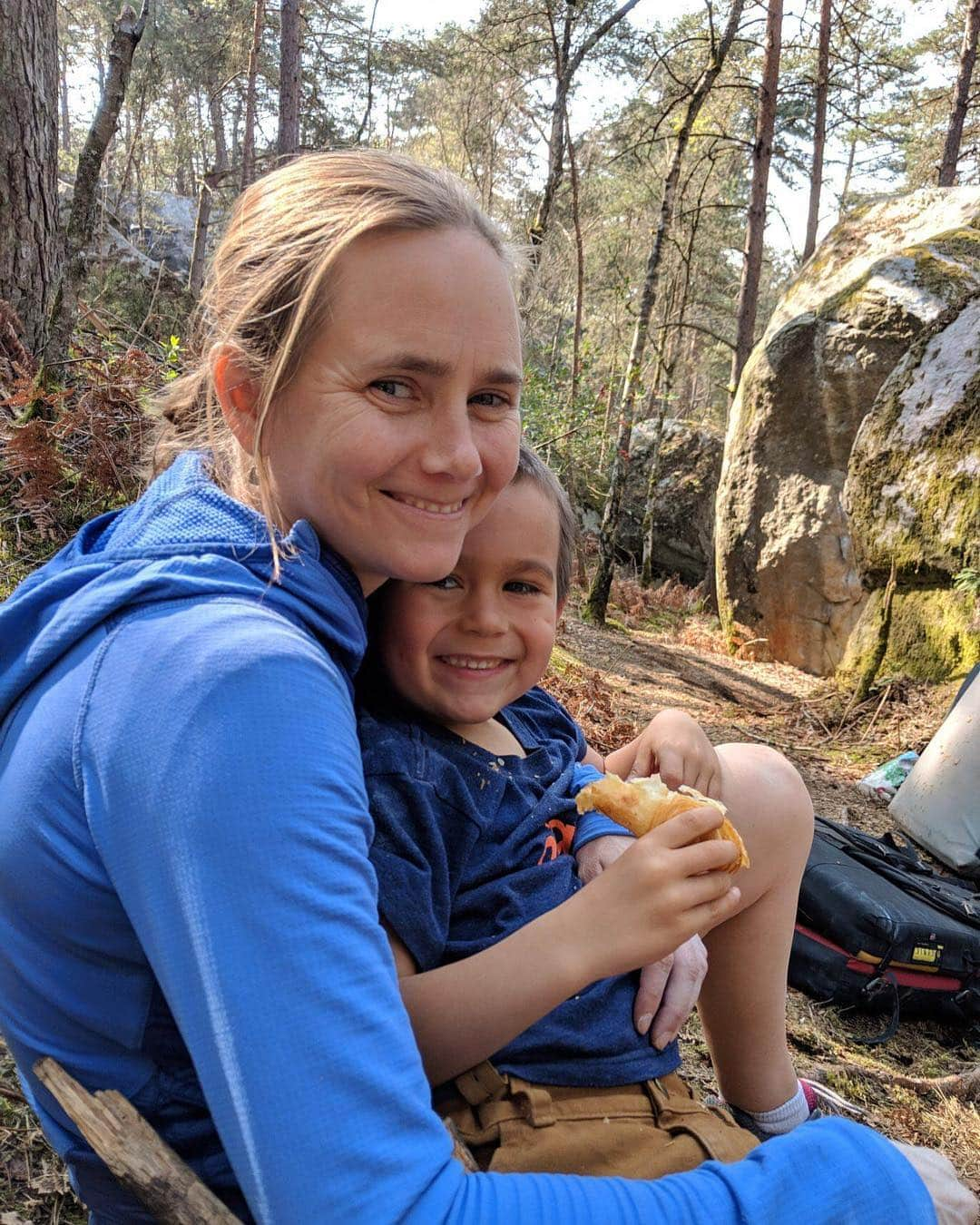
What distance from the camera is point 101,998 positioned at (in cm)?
103

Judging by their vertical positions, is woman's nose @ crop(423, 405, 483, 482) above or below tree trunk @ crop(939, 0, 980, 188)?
below

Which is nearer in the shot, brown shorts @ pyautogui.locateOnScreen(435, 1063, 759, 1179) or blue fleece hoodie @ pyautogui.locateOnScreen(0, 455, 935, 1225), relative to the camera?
blue fleece hoodie @ pyautogui.locateOnScreen(0, 455, 935, 1225)

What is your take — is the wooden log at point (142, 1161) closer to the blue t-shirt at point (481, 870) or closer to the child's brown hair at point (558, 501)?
the blue t-shirt at point (481, 870)

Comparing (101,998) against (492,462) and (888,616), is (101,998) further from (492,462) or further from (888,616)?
(888,616)

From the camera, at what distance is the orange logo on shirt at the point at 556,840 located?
1682 mm

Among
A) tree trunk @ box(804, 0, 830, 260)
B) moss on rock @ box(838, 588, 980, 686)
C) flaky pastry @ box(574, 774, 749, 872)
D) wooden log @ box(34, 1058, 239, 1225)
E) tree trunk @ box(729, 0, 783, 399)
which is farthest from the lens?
tree trunk @ box(804, 0, 830, 260)

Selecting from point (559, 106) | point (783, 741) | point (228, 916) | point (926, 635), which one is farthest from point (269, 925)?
point (559, 106)

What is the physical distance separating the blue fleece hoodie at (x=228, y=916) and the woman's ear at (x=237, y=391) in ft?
0.73

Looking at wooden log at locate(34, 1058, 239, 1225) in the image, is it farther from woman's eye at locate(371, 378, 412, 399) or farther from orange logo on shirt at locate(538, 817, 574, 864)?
woman's eye at locate(371, 378, 412, 399)

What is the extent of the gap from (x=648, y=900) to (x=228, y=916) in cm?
65

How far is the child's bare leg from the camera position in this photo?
1952 mm

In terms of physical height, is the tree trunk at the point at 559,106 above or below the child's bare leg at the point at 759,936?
above

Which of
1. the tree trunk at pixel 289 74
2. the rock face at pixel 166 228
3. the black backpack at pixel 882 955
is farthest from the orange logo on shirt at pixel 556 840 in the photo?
the rock face at pixel 166 228

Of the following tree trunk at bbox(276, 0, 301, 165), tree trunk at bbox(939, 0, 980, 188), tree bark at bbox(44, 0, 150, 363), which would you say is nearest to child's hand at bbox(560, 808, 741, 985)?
tree bark at bbox(44, 0, 150, 363)
